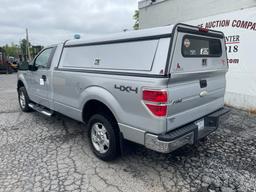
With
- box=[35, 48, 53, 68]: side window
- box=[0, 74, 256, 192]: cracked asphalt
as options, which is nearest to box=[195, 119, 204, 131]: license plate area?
box=[0, 74, 256, 192]: cracked asphalt

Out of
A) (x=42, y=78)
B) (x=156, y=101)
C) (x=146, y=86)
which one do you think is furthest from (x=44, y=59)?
(x=156, y=101)

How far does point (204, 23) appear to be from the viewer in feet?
24.0

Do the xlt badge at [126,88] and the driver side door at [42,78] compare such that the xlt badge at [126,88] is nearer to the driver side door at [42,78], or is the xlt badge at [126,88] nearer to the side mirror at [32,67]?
the driver side door at [42,78]

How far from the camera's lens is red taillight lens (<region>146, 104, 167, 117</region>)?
8.14 feet

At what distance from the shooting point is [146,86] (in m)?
2.53

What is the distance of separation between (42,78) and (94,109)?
1858 mm

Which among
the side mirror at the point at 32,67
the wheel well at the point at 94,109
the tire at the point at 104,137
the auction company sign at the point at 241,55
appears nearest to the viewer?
the tire at the point at 104,137

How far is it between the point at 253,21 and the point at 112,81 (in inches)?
196

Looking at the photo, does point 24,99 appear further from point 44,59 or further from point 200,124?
point 200,124

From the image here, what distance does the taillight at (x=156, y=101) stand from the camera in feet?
8.05

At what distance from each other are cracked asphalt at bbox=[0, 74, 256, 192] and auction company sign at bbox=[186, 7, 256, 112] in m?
1.95

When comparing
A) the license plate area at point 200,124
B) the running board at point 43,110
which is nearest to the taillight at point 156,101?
the license plate area at point 200,124

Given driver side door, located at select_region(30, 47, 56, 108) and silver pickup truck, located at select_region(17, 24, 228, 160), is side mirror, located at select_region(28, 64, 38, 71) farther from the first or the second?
silver pickup truck, located at select_region(17, 24, 228, 160)

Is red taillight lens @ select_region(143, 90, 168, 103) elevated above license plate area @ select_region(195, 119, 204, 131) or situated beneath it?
elevated above
